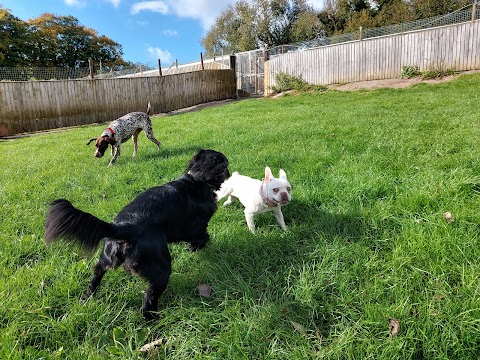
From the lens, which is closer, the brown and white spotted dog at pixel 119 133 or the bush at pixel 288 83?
the brown and white spotted dog at pixel 119 133

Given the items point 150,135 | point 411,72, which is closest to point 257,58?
point 411,72

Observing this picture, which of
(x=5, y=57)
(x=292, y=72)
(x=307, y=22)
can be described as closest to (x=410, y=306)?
(x=292, y=72)

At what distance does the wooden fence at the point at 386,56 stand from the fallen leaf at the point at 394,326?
1602 centimetres

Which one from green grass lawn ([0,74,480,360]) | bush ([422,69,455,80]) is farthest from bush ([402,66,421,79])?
green grass lawn ([0,74,480,360])

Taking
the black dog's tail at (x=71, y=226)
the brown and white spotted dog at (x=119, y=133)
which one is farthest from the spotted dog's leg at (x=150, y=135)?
the black dog's tail at (x=71, y=226)

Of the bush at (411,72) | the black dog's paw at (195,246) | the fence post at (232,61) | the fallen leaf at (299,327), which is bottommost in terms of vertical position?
the fallen leaf at (299,327)

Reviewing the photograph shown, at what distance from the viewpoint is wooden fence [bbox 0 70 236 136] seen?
14289 mm

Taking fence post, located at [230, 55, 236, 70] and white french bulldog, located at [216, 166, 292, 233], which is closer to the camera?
white french bulldog, located at [216, 166, 292, 233]

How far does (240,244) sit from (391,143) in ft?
11.0

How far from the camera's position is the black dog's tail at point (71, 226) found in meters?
1.70

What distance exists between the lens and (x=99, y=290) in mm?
2164

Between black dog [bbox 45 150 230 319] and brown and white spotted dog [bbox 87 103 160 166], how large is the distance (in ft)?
12.0

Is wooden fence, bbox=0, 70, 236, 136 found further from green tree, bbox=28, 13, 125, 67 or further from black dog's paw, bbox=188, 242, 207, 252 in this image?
green tree, bbox=28, 13, 125, 67

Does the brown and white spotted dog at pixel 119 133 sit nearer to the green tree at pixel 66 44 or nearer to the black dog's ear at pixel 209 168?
the black dog's ear at pixel 209 168
